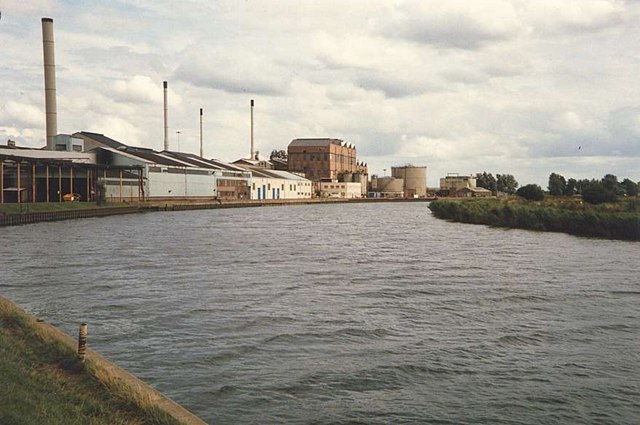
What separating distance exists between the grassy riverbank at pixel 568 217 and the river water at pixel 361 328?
37.0ft

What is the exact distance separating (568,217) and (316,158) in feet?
334

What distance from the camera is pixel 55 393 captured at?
9.32 metres

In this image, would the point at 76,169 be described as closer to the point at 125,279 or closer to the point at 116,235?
the point at 116,235

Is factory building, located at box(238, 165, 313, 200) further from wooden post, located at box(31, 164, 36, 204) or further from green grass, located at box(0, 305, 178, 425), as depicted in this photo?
green grass, located at box(0, 305, 178, 425)

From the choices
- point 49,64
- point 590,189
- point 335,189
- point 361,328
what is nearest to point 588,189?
point 590,189

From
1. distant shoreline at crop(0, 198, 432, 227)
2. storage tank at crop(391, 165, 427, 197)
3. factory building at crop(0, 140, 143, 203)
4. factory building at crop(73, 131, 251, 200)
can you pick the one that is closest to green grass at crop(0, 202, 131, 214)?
distant shoreline at crop(0, 198, 432, 227)

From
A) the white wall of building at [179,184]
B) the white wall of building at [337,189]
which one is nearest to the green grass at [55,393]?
the white wall of building at [179,184]

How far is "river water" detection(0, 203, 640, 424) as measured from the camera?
1150 cm

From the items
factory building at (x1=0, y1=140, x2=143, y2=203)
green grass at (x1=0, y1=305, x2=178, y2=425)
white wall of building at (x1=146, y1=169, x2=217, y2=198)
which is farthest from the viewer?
white wall of building at (x1=146, y1=169, x2=217, y2=198)

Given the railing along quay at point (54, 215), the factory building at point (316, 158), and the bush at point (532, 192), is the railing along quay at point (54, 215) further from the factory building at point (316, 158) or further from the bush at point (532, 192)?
the factory building at point (316, 158)

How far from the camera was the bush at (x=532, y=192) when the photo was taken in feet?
233

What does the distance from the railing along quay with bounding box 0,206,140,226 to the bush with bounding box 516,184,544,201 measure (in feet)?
153

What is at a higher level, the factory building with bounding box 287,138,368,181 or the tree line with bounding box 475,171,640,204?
the factory building with bounding box 287,138,368,181

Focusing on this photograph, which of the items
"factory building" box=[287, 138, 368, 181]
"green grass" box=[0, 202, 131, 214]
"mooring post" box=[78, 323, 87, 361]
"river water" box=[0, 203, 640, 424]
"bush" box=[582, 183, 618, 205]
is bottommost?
"river water" box=[0, 203, 640, 424]
